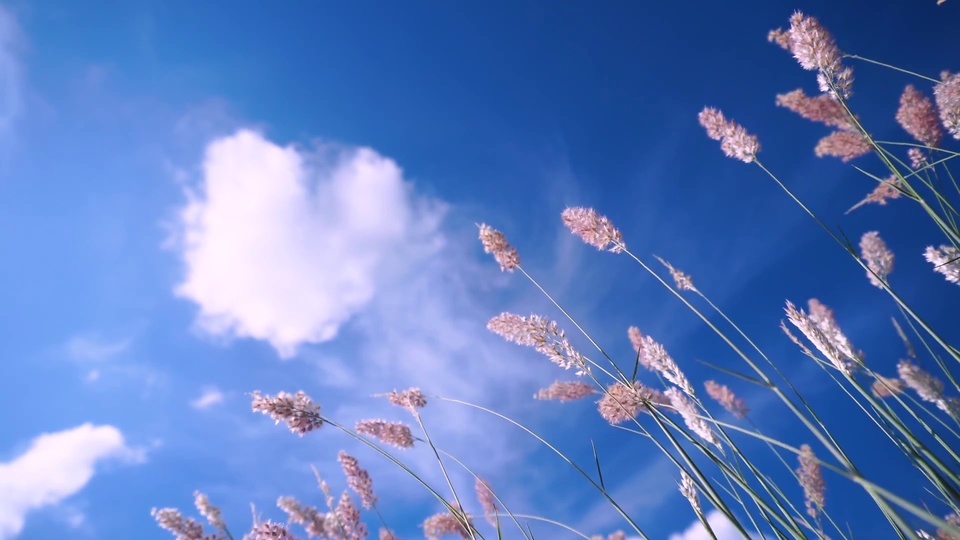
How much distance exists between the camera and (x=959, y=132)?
2.00 m

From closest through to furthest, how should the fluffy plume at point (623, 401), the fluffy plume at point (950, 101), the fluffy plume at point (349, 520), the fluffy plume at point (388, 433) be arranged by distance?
the fluffy plume at point (623, 401)
the fluffy plume at point (950, 101)
the fluffy plume at point (388, 433)
the fluffy plume at point (349, 520)

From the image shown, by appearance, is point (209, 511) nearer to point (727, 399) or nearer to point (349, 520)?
point (349, 520)

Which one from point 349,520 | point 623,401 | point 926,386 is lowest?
point 926,386

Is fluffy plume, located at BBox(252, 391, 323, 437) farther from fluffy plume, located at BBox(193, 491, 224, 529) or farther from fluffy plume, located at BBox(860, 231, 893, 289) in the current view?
fluffy plume, located at BBox(860, 231, 893, 289)

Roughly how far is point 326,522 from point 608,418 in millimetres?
1953

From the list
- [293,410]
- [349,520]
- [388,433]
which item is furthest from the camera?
[349,520]

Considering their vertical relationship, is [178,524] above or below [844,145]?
above

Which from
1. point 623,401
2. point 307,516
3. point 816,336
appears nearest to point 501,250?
point 623,401

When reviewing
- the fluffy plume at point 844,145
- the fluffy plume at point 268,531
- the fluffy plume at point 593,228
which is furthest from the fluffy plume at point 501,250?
the fluffy plume at point 844,145

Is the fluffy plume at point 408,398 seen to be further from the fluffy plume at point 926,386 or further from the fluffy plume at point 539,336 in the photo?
the fluffy plume at point 926,386

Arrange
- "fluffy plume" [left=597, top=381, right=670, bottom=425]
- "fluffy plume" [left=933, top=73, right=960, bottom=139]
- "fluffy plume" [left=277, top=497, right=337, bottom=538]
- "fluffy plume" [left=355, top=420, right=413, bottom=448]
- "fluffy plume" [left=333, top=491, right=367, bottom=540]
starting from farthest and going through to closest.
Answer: "fluffy plume" [left=277, top=497, right=337, bottom=538] < "fluffy plume" [left=333, top=491, right=367, bottom=540] < "fluffy plume" [left=355, top=420, right=413, bottom=448] < "fluffy plume" [left=933, top=73, right=960, bottom=139] < "fluffy plume" [left=597, top=381, right=670, bottom=425]

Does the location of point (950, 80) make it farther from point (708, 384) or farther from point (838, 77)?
point (708, 384)

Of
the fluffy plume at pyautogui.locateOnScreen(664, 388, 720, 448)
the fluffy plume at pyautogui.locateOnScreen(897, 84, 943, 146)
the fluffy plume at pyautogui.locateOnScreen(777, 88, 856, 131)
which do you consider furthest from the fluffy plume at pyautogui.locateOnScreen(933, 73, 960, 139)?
the fluffy plume at pyautogui.locateOnScreen(664, 388, 720, 448)

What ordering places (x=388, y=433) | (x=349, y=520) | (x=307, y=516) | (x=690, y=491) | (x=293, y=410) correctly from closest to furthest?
(x=690, y=491) → (x=293, y=410) → (x=388, y=433) → (x=349, y=520) → (x=307, y=516)
